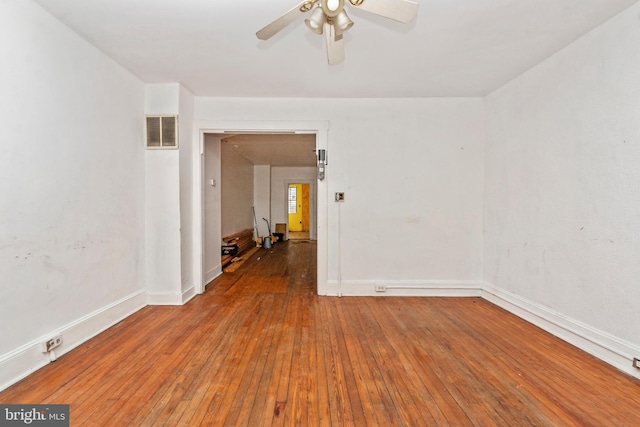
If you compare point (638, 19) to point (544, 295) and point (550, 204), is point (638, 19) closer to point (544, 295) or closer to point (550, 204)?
point (550, 204)

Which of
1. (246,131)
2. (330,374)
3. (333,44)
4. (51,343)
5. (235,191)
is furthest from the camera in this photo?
(235,191)

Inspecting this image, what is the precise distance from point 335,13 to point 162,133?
2.40 m

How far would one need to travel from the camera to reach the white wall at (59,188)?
1.69 m

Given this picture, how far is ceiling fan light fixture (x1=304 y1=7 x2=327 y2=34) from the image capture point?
4.83 feet

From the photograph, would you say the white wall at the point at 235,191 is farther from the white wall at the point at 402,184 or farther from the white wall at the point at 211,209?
the white wall at the point at 402,184

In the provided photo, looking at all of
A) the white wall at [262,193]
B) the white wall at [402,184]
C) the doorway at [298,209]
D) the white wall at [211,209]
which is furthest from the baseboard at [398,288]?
the doorway at [298,209]

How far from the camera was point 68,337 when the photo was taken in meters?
2.08

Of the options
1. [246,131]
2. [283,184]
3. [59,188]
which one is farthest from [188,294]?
[283,184]

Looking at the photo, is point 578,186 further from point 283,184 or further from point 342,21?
point 283,184

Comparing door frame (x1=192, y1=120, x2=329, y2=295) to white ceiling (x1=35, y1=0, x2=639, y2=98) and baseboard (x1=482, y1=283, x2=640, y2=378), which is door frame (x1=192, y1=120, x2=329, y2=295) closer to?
white ceiling (x1=35, y1=0, x2=639, y2=98)

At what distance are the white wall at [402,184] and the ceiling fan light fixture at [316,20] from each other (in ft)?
6.13

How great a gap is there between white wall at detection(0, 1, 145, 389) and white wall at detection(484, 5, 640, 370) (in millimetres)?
3927

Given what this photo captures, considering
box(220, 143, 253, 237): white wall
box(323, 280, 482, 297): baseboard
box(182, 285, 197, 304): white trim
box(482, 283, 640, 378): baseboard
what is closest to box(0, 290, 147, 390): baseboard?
box(182, 285, 197, 304): white trim

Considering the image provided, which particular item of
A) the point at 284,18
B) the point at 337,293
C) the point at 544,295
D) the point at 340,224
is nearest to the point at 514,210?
the point at 544,295
